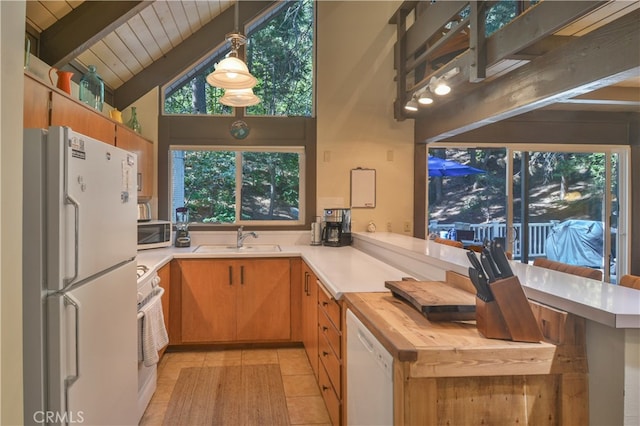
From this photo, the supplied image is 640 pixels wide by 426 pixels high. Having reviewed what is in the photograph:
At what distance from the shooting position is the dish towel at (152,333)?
2.35m

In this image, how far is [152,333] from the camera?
95.7 inches

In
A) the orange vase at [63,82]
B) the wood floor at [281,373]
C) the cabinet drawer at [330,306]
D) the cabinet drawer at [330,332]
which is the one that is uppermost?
the orange vase at [63,82]

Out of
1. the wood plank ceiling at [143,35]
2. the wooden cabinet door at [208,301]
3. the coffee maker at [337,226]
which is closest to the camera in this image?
the wood plank ceiling at [143,35]

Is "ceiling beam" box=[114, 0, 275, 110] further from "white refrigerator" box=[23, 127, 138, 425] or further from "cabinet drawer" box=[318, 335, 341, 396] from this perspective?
"cabinet drawer" box=[318, 335, 341, 396]

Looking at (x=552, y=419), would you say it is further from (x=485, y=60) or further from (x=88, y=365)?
(x=485, y=60)

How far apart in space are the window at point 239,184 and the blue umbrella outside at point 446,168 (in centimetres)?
155

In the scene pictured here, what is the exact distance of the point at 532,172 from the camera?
473cm

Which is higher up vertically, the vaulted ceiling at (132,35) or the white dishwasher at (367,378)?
the vaulted ceiling at (132,35)

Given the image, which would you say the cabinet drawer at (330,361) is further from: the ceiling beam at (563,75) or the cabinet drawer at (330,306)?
the ceiling beam at (563,75)

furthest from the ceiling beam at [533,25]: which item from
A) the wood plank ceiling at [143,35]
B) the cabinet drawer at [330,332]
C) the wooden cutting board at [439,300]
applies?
the wood plank ceiling at [143,35]

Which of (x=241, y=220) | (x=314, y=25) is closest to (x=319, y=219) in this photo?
(x=241, y=220)

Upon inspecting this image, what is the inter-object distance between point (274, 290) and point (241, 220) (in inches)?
39.1

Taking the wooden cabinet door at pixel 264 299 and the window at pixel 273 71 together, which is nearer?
the wooden cabinet door at pixel 264 299

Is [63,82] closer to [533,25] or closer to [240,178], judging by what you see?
[240,178]
